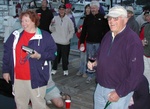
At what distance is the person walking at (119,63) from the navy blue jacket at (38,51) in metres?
0.79

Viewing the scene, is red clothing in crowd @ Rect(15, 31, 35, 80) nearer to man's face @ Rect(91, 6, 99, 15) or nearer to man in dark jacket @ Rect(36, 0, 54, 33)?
man's face @ Rect(91, 6, 99, 15)

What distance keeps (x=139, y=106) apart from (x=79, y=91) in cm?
262

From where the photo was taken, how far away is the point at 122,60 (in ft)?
8.54

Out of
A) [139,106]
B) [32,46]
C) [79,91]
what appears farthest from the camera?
[79,91]

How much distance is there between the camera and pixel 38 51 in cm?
327

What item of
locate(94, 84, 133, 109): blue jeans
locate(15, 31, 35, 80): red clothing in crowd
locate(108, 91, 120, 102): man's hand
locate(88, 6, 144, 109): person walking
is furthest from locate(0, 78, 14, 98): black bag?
locate(108, 91, 120, 102): man's hand

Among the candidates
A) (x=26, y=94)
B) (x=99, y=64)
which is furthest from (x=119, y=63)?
(x=26, y=94)

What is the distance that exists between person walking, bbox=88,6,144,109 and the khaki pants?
0.92 m

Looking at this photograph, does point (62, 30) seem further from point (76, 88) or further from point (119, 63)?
point (119, 63)

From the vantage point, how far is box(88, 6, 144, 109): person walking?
252 centimetres

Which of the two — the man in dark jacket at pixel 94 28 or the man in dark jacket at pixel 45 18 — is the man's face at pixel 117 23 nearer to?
the man in dark jacket at pixel 94 28

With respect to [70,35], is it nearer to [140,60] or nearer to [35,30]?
[35,30]

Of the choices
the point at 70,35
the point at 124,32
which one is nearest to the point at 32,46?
the point at 124,32

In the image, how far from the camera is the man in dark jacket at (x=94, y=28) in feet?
18.7
